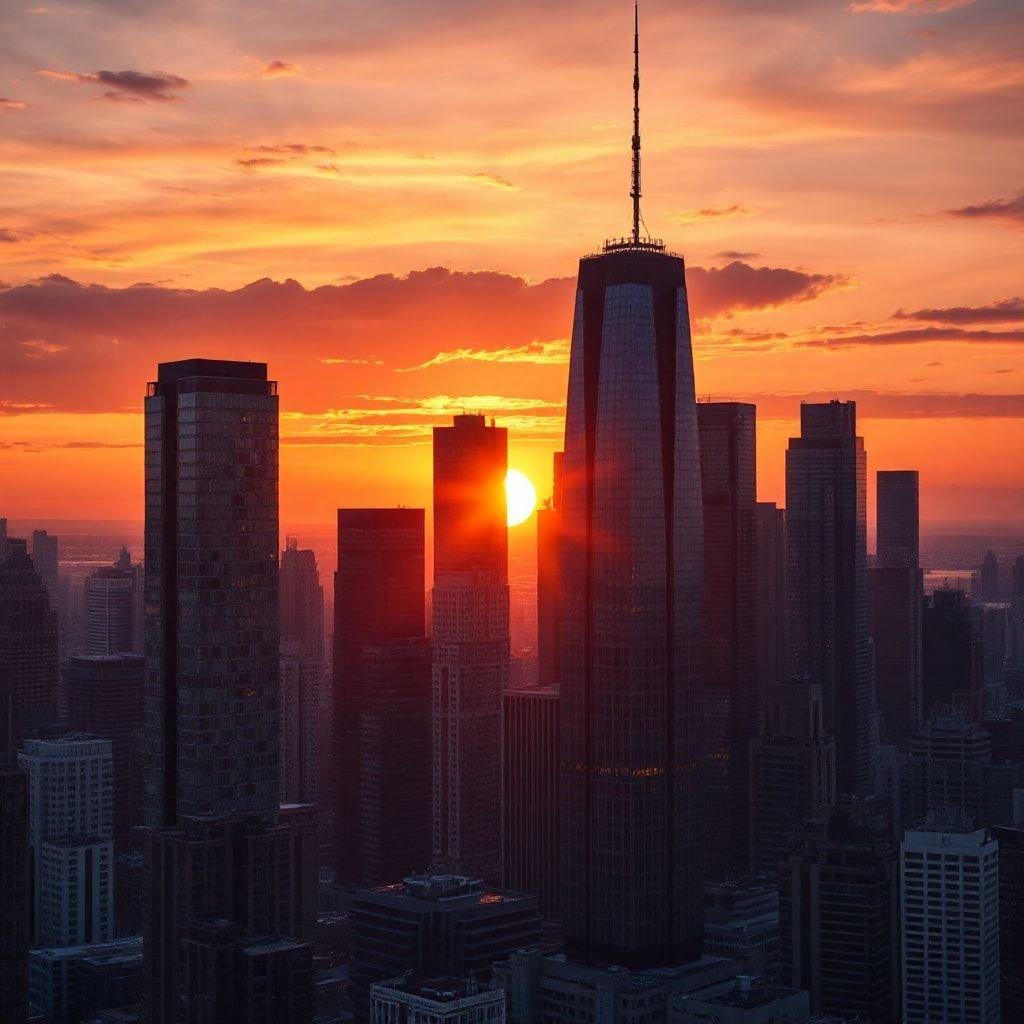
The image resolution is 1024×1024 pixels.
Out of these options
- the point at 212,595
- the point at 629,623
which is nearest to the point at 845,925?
the point at 629,623

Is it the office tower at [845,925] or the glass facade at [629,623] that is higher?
the glass facade at [629,623]

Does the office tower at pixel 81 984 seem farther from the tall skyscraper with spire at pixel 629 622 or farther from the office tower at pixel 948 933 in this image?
the office tower at pixel 948 933

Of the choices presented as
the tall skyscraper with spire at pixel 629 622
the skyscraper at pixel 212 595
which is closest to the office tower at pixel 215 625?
the skyscraper at pixel 212 595

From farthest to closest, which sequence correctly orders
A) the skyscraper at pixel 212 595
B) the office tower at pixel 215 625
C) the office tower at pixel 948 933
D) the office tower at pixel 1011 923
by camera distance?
the office tower at pixel 1011 923
the office tower at pixel 948 933
the skyscraper at pixel 212 595
the office tower at pixel 215 625

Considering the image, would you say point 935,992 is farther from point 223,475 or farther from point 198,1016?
point 223,475

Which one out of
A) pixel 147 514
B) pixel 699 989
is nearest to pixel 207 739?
pixel 147 514

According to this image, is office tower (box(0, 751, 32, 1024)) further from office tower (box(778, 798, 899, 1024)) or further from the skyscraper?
office tower (box(778, 798, 899, 1024))

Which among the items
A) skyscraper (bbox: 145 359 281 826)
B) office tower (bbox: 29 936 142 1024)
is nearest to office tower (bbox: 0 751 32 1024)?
office tower (bbox: 29 936 142 1024)
